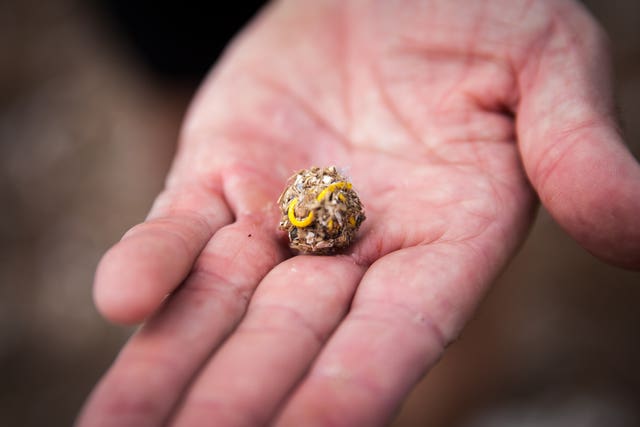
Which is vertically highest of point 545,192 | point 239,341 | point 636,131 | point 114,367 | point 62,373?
point 114,367

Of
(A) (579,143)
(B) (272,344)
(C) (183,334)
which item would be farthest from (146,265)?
(A) (579,143)

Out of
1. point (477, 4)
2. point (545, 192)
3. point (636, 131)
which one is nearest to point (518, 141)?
point (545, 192)

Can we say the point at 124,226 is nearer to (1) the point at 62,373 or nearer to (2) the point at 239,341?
(1) the point at 62,373

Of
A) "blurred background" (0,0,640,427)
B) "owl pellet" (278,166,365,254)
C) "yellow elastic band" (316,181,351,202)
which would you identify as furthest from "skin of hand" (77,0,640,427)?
"blurred background" (0,0,640,427)

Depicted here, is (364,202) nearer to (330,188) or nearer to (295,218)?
(330,188)

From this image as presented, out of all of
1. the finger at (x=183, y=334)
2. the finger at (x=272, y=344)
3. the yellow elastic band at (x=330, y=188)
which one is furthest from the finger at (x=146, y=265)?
the yellow elastic band at (x=330, y=188)


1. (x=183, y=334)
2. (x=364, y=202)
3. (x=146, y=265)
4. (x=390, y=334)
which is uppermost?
(x=146, y=265)
